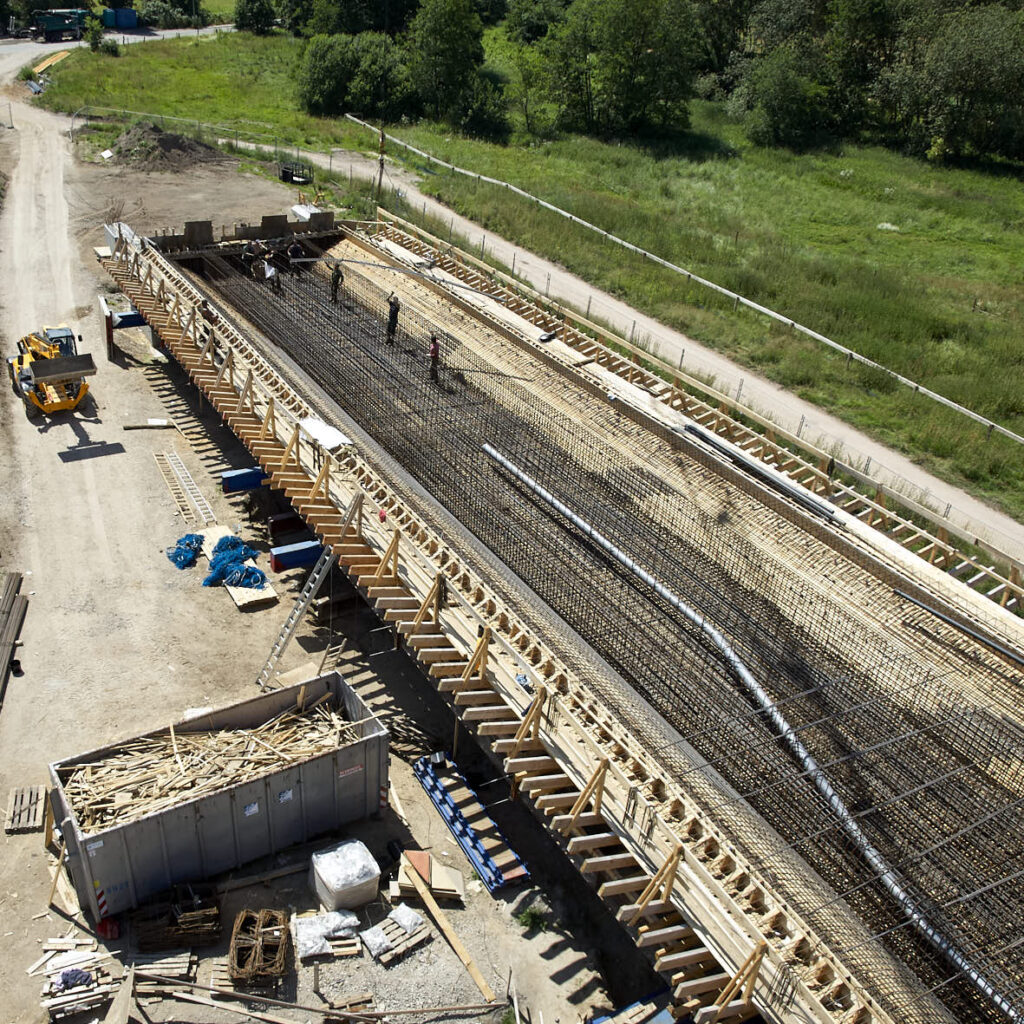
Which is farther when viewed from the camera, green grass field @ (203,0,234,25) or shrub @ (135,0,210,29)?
green grass field @ (203,0,234,25)

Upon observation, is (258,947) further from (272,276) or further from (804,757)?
(272,276)

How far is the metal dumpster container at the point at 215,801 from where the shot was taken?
482 inches

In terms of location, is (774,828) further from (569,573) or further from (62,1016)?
(62,1016)

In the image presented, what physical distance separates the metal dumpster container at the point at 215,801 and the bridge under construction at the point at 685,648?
1.68 metres

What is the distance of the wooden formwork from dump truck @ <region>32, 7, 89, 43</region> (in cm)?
7345

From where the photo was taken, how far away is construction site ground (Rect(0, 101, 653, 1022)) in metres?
12.3

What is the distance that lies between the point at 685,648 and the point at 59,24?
3220 inches

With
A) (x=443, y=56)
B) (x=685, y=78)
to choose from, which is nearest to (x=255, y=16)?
(x=443, y=56)

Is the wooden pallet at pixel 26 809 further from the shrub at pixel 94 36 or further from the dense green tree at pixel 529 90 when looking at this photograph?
the shrub at pixel 94 36

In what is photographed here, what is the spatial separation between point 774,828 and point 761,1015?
3.20 m

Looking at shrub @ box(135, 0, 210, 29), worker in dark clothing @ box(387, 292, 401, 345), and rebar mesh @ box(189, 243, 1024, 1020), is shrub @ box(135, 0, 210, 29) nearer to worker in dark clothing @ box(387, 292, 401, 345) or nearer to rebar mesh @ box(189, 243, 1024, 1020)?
worker in dark clothing @ box(387, 292, 401, 345)

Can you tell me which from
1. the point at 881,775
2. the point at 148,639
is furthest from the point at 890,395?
the point at 148,639

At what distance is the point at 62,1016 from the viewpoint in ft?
37.2

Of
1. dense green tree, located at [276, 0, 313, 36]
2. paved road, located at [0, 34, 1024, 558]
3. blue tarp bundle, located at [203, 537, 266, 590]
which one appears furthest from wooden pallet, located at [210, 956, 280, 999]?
dense green tree, located at [276, 0, 313, 36]
